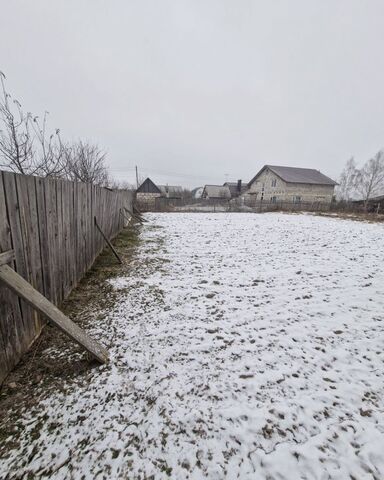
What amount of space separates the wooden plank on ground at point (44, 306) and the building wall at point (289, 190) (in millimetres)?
34635

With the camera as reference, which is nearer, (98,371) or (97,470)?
(97,470)

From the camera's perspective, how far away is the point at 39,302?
6.04 ft

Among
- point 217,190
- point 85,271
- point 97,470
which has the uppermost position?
point 217,190

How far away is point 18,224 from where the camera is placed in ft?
6.86

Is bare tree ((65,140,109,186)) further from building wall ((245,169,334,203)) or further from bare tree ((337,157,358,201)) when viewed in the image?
bare tree ((337,157,358,201))

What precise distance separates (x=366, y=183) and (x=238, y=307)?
45.0 m

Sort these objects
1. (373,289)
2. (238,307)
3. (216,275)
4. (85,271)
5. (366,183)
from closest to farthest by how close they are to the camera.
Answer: (238,307)
(373,289)
(85,271)
(216,275)
(366,183)

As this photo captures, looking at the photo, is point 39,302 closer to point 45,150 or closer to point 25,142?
point 25,142

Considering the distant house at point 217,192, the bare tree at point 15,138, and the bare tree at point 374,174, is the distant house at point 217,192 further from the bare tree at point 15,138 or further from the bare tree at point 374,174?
the bare tree at point 15,138

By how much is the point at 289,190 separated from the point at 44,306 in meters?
36.3

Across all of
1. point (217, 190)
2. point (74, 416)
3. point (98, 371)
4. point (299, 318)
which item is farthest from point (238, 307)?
point (217, 190)

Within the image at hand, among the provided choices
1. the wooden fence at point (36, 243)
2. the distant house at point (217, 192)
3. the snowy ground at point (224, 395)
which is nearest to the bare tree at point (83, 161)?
the wooden fence at point (36, 243)

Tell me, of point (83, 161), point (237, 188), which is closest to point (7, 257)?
point (83, 161)

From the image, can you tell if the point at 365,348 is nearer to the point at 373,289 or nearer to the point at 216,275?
the point at 373,289
